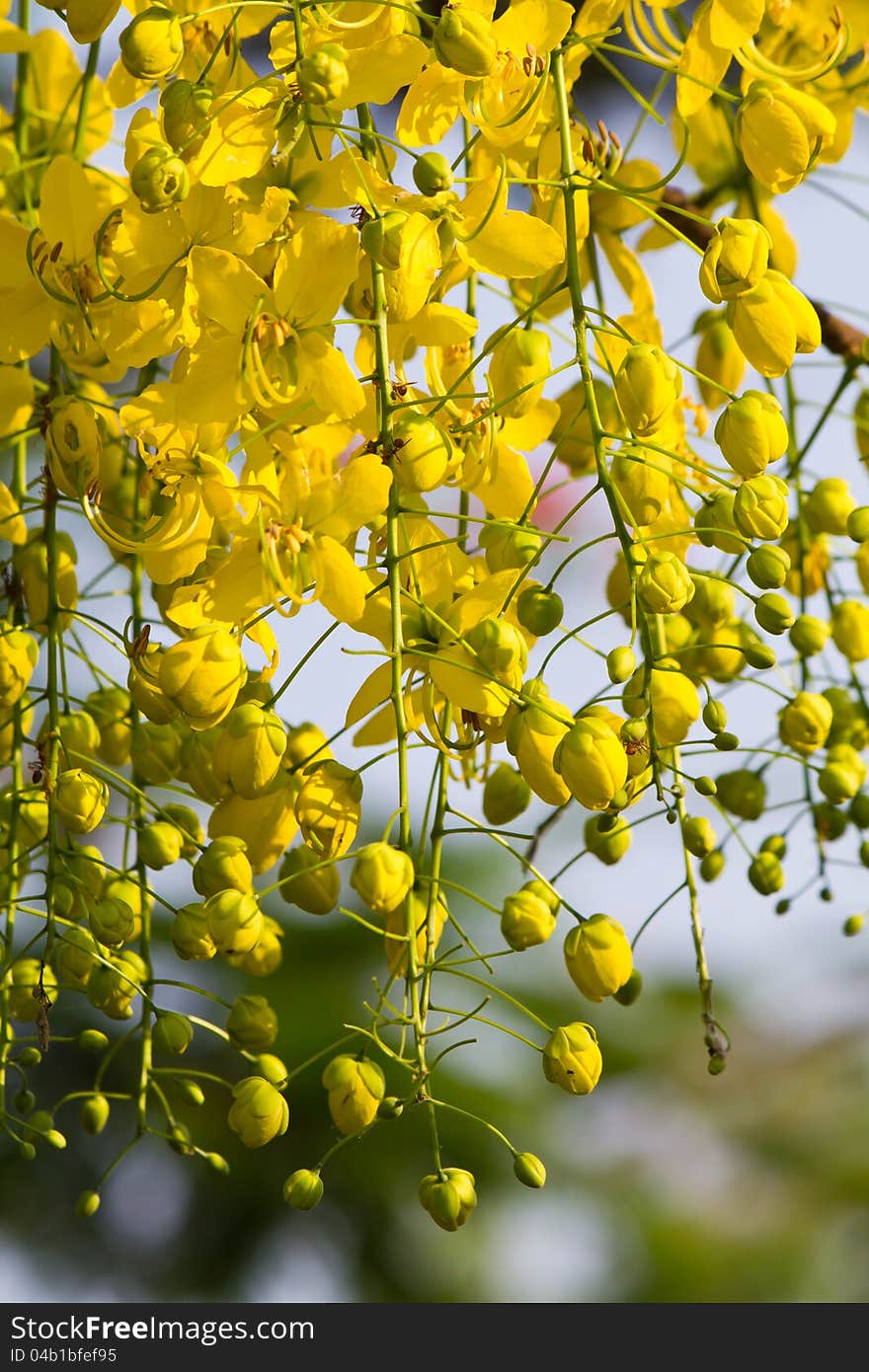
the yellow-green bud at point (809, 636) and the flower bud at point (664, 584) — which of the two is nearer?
the flower bud at point (664, 584)

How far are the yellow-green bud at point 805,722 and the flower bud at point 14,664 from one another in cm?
30

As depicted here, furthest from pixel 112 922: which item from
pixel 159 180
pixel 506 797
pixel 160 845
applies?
pixel 159 180

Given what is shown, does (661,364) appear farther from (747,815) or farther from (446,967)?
(747,815)

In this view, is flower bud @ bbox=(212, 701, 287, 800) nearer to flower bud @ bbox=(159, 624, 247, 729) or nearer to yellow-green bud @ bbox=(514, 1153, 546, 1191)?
flower bud @ bbox=(159, 624, 247, 729)

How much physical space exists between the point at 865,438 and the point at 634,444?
281mm


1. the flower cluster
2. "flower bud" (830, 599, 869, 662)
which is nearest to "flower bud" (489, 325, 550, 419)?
the flower cluster

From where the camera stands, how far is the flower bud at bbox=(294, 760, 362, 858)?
1.69ft

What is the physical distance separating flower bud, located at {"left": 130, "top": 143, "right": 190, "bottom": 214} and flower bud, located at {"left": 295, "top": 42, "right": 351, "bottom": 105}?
43mm

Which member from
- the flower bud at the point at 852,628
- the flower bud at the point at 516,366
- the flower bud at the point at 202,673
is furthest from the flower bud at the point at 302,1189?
the flower bud at the point at 852,628

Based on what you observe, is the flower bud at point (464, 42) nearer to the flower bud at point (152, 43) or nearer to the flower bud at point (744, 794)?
the flower bud at point (152, 43)

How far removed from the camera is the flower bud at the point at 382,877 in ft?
1.55

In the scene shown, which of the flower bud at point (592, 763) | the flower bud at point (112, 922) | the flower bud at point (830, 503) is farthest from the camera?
the flower bud at point (830, 503)

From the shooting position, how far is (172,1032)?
24.1 inches

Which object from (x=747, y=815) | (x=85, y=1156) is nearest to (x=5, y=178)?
(x=747, y=815)
